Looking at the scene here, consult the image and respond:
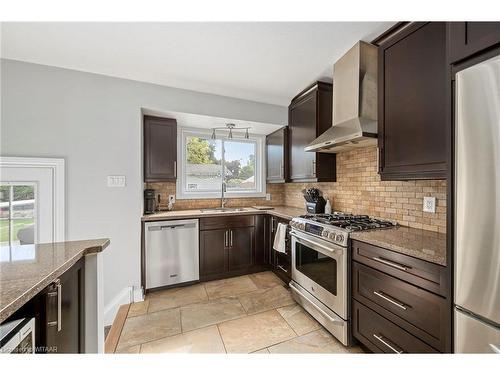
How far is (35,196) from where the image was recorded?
1.99 m

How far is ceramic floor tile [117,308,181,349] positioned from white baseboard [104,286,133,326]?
0.87 feet

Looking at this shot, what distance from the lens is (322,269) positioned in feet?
6.09

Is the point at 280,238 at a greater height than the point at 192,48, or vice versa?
the point at 192,48

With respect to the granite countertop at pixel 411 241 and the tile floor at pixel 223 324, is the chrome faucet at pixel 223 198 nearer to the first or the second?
the tile floor at pixel 223 324

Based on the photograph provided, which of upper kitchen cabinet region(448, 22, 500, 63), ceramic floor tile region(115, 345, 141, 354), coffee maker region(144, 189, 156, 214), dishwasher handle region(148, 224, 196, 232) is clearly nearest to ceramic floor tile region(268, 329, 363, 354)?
ceramic floor tile region(115, 345, 141, 354)

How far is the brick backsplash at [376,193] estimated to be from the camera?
1.66m

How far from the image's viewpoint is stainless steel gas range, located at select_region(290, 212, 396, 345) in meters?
1.62

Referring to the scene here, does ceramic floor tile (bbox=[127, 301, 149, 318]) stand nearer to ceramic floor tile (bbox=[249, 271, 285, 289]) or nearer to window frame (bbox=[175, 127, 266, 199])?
ceramic floor tile (bbox=[249, 271, 285, 289])

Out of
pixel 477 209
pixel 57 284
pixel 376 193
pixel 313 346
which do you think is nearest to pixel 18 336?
pixel 57 284

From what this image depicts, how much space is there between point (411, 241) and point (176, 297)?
2.35 metres

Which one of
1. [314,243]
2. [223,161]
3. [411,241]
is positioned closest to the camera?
[411,241]

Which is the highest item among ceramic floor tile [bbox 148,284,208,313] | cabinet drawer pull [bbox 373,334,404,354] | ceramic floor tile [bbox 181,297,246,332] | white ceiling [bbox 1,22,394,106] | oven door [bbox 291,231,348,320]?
white ceiling [bbox 1,22,394,106]

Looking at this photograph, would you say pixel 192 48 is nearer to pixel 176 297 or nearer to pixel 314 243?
pixel 314 243
